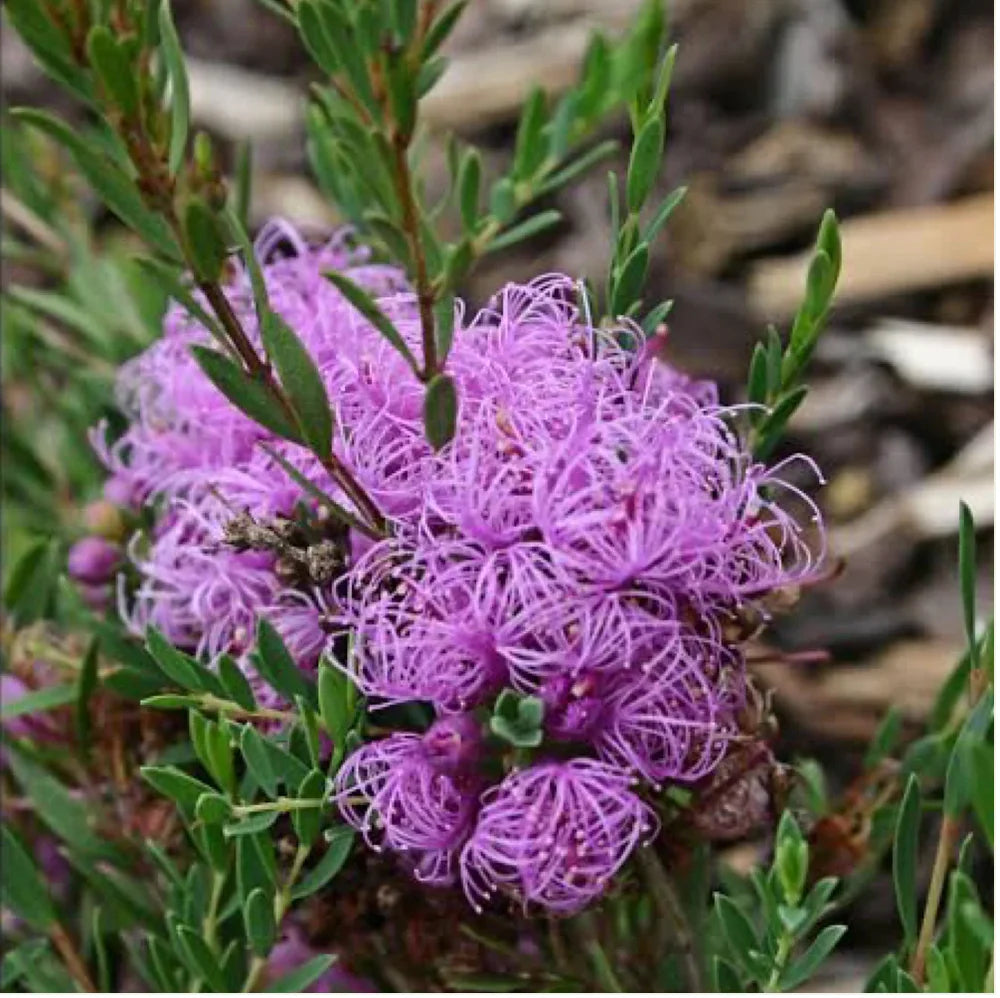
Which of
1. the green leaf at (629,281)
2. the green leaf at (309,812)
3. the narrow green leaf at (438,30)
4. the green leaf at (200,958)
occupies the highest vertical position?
the narrow green leaf at (438,30)

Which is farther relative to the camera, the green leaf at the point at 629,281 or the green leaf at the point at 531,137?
the green leaf at the point at 531,137

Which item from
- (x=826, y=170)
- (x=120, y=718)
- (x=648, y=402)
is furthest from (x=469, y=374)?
(x=826, y=170)

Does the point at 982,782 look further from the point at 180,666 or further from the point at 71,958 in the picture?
the point at 71,958

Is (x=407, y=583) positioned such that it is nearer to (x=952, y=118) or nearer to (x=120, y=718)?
(x=120, y=718)

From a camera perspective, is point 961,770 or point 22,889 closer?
point 961,770

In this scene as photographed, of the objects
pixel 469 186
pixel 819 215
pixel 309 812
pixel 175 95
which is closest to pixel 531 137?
pixel 469 186

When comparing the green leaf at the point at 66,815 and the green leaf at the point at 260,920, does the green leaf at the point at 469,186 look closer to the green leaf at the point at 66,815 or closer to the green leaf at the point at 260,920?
the green leaf at the point at 260,920

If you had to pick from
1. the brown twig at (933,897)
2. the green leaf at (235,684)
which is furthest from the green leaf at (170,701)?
the brown twig at (933,897)
